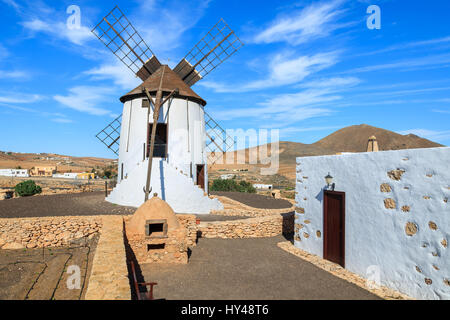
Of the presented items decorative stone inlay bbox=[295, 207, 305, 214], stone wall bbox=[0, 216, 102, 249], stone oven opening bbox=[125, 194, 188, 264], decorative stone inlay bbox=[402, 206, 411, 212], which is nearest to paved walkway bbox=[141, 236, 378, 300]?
stone oven opening bbox=[125, 194, 188, 264]

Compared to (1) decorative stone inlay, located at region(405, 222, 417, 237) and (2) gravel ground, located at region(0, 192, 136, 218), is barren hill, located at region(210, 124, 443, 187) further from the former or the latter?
(1) decorative stone inlay, located at region(405, 222, 417, 237)

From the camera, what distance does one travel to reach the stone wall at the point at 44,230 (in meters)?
10.0

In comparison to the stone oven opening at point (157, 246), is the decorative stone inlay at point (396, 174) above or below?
above

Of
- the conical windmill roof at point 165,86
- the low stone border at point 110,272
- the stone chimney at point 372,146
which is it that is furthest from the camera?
the conical windmill roof at point 165,86

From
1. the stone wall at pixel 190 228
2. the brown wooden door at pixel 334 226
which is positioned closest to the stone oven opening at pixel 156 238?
the stone wall at pixel 190 228

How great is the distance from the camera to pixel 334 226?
8.52 m

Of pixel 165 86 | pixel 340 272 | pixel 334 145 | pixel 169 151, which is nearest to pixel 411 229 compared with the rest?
pixel 340 272

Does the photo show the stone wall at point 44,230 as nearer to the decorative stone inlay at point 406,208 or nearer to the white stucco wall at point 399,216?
the white stucco wall at point 399,216

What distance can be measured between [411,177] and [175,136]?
11667 millimetres

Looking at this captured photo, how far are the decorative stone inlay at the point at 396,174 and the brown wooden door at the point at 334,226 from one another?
1.55 metres

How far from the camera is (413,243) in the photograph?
6.12m

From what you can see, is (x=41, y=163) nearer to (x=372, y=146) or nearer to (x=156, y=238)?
(x=156, y=238)
